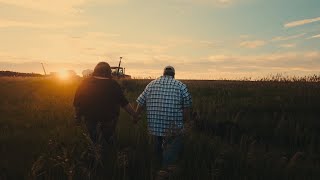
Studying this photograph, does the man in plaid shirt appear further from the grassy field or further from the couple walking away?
the grassy field

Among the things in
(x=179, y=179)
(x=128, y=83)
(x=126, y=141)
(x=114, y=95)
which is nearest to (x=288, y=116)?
(x=126, y=141)

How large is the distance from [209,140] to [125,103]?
7.03 feet

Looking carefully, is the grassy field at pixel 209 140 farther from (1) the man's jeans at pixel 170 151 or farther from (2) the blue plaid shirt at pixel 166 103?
(2) the blue plaid shirt at pixel 166 103

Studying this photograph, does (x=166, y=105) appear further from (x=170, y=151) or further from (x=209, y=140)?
(x=209, y=140)

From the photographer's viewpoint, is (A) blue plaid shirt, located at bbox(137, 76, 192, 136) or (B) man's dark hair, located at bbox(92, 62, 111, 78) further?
(B) man's dark hair, located at bbox(92, 62, 111, 78)

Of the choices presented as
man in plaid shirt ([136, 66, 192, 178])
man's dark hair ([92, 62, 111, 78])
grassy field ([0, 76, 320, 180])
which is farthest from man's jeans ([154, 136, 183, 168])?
man's dark hair ([92, 62, 111, 78])

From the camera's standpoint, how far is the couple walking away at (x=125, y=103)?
905 cm

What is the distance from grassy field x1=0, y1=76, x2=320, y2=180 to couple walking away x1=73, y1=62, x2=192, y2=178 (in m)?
0.27

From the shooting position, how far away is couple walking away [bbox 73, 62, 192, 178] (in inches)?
356

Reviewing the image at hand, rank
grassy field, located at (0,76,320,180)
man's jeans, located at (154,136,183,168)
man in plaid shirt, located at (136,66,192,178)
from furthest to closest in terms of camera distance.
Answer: man in plaid shirt, located at (136,66,192,178)
man's jeans, located at (154,136,183,168)
grassy field, located at (0,76,320,180)

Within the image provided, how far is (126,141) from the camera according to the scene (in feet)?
34.4

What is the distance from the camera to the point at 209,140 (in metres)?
10.6

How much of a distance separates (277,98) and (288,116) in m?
2.42

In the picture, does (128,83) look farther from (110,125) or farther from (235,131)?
(110,125)
